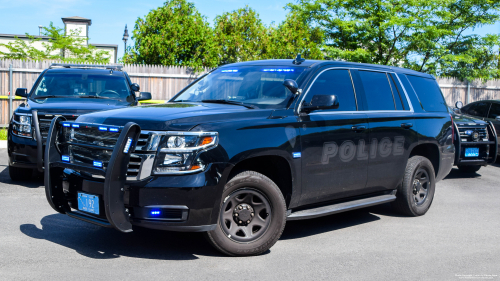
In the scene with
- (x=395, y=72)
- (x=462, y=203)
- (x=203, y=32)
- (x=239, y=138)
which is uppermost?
(x=203, y=32)

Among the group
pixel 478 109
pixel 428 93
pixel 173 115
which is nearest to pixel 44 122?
pixel 173 115

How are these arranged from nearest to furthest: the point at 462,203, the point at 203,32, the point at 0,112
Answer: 1. the point at 462,203
2. the point at 0,112
3. the point at 203,32

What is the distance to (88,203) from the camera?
4688 mm

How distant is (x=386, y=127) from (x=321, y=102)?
1327mm

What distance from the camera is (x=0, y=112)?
1778 cm

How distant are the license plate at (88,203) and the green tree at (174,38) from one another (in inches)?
694

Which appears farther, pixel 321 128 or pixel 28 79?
pixel 28 79

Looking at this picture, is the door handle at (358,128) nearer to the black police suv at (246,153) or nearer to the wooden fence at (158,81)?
the black police suv at (246,153)

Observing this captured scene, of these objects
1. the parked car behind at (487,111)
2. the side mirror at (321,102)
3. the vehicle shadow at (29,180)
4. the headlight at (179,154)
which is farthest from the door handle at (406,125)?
the parked car behind at (487,111)

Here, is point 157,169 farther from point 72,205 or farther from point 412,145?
point 412,145

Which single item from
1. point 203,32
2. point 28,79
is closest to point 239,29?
point 203,32

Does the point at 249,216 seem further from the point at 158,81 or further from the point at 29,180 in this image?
the point at 158,81

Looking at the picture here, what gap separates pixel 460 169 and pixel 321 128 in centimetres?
766

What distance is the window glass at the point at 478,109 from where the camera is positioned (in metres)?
13.5
